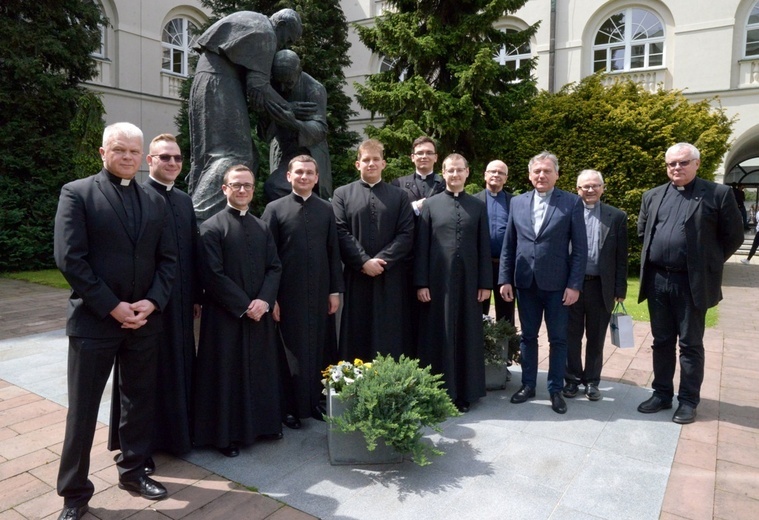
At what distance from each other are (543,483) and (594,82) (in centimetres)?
1267

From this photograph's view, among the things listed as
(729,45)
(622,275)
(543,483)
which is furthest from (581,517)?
(729,45)

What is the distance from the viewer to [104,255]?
107 inches

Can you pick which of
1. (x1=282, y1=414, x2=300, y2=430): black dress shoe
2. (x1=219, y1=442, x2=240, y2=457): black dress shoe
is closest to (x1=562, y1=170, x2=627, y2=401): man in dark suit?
(x1=282, y1=414, x2=300, y2=430): black dress shoe

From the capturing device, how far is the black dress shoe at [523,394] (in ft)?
14.9

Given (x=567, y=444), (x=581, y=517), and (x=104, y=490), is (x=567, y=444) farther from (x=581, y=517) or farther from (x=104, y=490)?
(x=104, y=490)

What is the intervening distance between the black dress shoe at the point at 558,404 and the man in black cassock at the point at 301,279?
193 centimetres

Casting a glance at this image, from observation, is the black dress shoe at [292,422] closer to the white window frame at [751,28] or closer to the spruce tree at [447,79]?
the spruce tree at [447,79]

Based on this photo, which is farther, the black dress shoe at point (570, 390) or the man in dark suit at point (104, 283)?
the black dress shoe at point (570, 390)

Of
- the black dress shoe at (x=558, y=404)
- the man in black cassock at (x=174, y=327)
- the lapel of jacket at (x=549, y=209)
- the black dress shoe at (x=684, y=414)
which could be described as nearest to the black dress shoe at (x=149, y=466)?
the man in black cassock at (x=174, y=327)

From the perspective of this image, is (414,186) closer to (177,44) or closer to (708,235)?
(708,235)

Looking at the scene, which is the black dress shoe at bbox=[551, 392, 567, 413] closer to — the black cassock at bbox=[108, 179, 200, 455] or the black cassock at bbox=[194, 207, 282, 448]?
the black cassock at bbox=[194, 207, 282, 448]

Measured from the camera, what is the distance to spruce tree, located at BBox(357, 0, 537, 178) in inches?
490

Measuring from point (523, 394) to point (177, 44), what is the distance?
20.7m


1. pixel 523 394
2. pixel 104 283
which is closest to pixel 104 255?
pixel 104 283
